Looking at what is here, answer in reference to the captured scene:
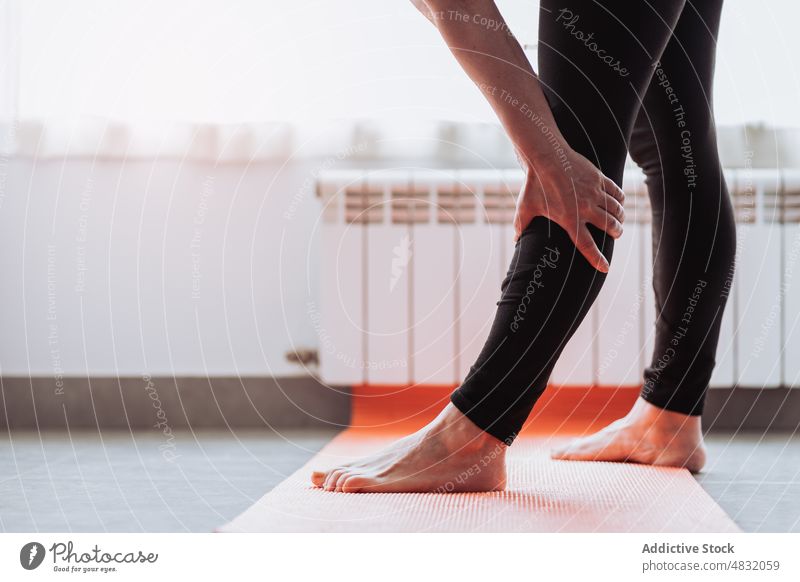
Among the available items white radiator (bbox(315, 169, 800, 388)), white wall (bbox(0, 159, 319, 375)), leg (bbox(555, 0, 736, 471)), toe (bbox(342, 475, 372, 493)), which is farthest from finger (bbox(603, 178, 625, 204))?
white wall (bbox(0, 159, 319, 375))

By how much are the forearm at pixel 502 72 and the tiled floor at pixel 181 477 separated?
337mm

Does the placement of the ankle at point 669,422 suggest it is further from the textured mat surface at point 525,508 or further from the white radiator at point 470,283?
the white radiator at point 470,283

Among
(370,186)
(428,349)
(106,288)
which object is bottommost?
(428,349)

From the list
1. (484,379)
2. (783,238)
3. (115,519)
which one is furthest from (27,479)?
(783,238)

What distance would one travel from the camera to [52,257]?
141 centimetres

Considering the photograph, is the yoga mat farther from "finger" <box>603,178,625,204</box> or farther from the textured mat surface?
"finger" <box>603,178,625,204</box>

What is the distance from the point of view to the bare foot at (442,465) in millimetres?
698

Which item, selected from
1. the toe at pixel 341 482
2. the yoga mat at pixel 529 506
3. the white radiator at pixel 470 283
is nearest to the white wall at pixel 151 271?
the white radiator at pixel 470 283

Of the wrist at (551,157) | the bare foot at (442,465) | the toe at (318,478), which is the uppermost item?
the wrist at (551,157)

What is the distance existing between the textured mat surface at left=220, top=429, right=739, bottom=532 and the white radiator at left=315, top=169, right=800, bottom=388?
1.46 ft

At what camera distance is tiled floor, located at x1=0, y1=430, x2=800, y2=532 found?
2.21 ft
